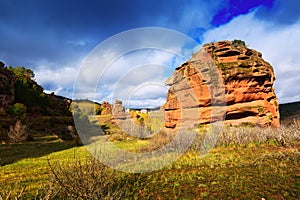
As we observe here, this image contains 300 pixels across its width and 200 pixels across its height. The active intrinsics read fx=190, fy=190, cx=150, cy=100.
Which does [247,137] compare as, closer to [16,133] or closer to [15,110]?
[16,133]

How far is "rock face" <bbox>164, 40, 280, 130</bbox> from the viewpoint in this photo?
728 inches

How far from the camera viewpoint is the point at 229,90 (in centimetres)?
1875

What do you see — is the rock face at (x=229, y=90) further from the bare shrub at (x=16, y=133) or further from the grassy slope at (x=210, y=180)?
the bare shrub at (x=16, y=133)

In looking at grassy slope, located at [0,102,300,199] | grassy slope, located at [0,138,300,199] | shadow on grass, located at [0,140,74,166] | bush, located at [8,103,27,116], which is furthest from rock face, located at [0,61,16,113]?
grassy slope, located at [0,138,300,199]

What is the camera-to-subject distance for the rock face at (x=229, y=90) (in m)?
18.5

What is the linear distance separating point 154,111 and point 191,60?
1109 centimetres

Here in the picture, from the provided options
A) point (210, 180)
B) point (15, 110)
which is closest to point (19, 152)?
point (210, 180)

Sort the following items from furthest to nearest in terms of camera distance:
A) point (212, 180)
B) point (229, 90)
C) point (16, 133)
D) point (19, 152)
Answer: point (16, 133)
point (229, 90)
point (19, 152)
point (212, 180)

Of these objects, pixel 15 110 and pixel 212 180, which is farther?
pixel 15 110

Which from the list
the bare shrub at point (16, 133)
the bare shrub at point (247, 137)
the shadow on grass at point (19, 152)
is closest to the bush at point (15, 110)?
the bare shrub at point (16, 133)

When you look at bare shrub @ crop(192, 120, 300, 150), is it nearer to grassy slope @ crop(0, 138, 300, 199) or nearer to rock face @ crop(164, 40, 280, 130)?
grassy slope @ crop(0, 138, 300, 199)

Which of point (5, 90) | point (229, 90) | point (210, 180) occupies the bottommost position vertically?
point (210, 180)

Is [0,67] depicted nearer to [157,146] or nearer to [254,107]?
[157,146]

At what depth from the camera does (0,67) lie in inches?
1220
